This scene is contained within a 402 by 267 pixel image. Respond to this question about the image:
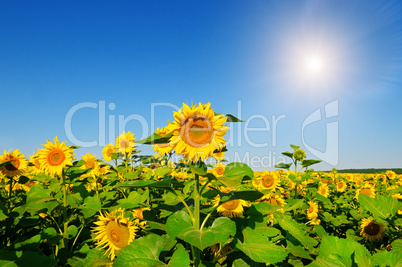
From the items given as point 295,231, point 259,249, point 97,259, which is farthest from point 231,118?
point 97,259

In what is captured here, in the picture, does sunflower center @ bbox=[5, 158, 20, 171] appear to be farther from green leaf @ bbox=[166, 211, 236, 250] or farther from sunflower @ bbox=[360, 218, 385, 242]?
sunflower @ bbox=[360, 218, 385, 242]

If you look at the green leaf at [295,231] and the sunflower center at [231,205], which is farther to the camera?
the sunflower center at [231,205]

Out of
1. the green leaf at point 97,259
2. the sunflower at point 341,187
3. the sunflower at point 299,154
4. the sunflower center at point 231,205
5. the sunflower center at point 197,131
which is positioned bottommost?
the sunflower at point 341,187

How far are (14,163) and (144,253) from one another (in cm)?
367

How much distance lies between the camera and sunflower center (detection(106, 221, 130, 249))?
261cm

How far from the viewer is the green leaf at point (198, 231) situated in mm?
1600

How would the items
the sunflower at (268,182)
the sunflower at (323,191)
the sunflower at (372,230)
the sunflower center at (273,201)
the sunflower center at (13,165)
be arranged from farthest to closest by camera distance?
the sunflower at (323,191) → the sunflower at (268,182) → the sunflower center at (13,165) → the sunflower at (372,230) → the sunflower center at (273,201)

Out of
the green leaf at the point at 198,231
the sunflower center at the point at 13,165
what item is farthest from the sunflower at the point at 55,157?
the green leaf at the point at 198,231

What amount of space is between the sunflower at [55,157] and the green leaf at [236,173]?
246cm

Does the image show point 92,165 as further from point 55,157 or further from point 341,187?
point 341,187

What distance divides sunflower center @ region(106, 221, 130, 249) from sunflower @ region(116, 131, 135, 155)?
2.00 metres

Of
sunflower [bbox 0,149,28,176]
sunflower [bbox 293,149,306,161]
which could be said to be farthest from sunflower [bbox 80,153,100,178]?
sunflower [bbox 293,149,306,161]

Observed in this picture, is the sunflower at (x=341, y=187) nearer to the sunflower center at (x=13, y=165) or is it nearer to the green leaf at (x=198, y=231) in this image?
the green leaf at (x=198, y=231)

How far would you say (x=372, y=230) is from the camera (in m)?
4.10
